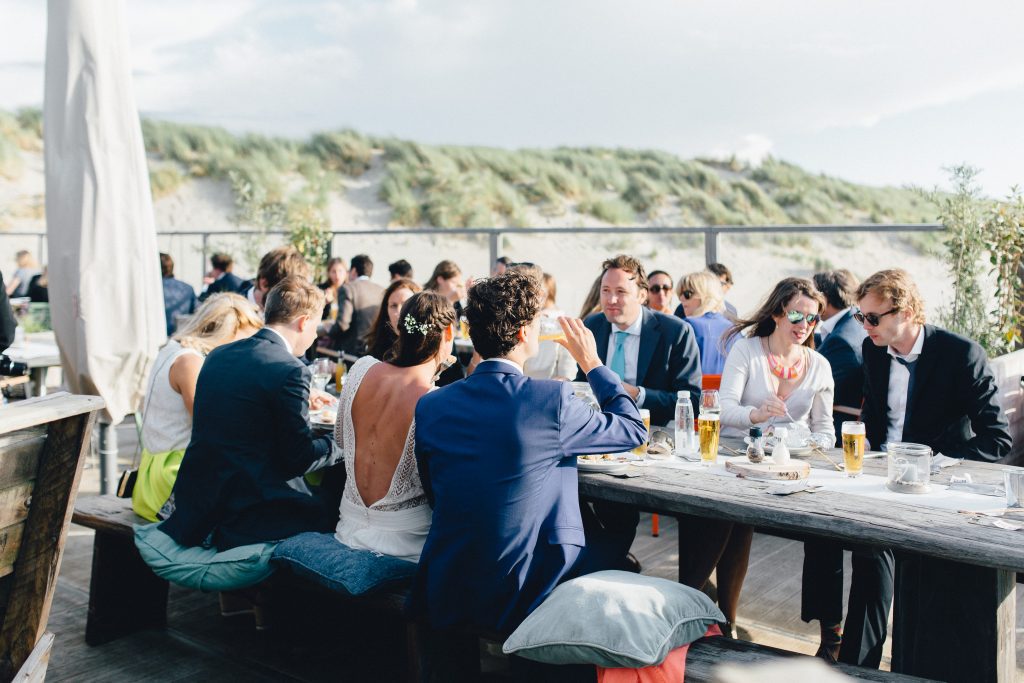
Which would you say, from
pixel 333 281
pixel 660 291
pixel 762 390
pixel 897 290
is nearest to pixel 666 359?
pixel 762 390

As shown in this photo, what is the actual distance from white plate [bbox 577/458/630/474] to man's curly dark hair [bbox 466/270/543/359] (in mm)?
620

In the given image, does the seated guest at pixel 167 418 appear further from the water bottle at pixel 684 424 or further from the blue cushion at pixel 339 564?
the water bottle at pixel 684 424

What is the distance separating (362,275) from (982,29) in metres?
32.4

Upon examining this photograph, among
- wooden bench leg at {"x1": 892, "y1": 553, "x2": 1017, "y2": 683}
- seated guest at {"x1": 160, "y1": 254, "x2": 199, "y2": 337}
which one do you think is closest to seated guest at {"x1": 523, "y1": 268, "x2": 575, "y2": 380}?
wooden bench leg at {"x1": 892, "y1": 553, "x2": 1017, "y2": 683}

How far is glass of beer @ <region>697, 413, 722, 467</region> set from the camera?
3.04m

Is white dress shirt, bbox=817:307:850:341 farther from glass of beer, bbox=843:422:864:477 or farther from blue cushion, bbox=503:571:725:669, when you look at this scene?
blue cushion, bbox=503:571:725:669

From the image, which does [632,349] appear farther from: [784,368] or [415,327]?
[415,327]

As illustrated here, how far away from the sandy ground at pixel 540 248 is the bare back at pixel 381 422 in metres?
16.9

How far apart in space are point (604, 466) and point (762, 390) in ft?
4.36

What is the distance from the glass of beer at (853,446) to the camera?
283 cm

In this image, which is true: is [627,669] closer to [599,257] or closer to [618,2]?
[599,257]

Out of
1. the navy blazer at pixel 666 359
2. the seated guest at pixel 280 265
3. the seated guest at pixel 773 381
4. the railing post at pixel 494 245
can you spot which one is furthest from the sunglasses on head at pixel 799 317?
the railing post at pixel 494 245

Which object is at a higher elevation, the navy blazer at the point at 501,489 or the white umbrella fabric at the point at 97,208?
the white umbrella fabric at the point at 97,208

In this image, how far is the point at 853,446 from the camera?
2.84 metres
